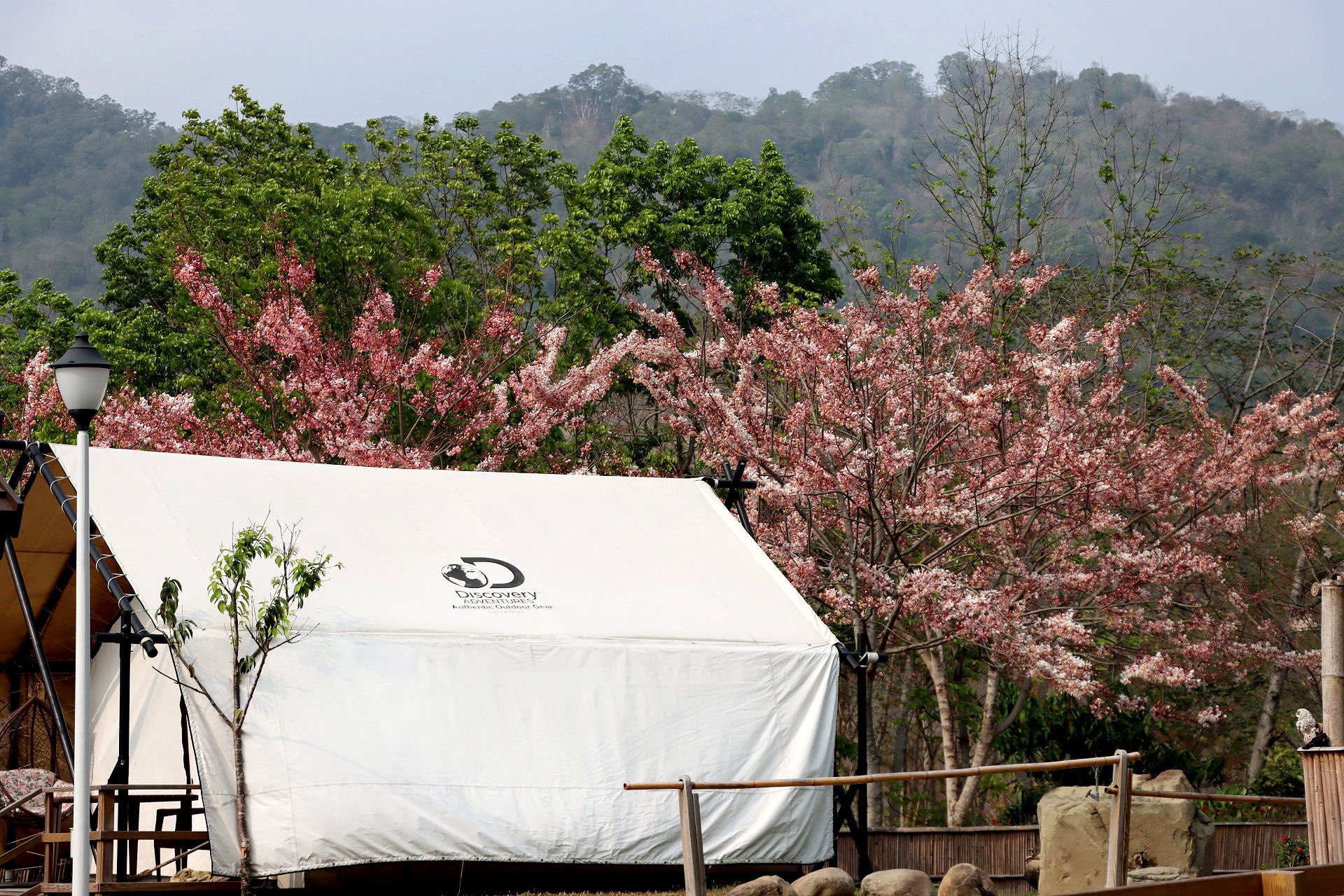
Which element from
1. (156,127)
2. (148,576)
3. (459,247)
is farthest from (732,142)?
(148,576)

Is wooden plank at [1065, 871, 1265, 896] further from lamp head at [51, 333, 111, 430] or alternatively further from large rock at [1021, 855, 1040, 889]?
large rock at [1021, 855, 1040, 889]

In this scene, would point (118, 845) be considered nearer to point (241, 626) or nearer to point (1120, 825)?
point (241, 626)

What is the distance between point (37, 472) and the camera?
884 centimetres

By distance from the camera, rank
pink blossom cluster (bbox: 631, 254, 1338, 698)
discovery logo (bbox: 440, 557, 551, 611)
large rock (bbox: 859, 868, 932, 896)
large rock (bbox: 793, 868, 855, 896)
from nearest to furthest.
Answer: large rock (bbox: 793, 868, 855, 896) → large rock (bbox: 859, 868, 932, 896) → discovery logo (bbox: 440, 557, 551, 611) → pink blossom cluster (bbox: 631, 254, 1338, 698)

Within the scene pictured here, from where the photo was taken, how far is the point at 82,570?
21.8 ft

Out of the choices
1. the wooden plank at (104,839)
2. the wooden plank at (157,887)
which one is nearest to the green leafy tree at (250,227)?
the wooden plank at (104,839)

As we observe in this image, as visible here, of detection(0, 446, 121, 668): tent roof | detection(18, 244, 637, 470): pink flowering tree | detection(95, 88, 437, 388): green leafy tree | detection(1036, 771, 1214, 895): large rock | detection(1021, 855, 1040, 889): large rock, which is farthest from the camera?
detection(95, 88, 437, 388): green leafy tree

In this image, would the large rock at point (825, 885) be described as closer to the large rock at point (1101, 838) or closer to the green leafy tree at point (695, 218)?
the large rock at point (1101, 838)

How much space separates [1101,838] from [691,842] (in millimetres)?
4499

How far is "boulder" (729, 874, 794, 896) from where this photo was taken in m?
7.43

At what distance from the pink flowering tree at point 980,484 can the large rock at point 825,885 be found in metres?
3.23

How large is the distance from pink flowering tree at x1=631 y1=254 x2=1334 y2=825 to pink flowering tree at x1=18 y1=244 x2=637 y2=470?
68.5 inches

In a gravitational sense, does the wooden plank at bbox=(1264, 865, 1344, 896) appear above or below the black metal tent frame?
above

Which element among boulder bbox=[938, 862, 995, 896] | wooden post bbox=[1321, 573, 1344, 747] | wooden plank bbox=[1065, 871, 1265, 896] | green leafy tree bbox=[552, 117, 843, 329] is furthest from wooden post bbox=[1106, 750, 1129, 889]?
green leafy tree bbox=[552, 117, 843, 329]
